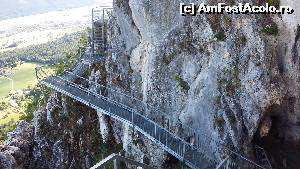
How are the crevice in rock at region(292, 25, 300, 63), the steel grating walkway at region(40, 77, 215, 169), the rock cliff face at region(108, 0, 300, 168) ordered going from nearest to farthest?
the crevice in rock at region(292, 25, 300, 63), the rock cliff face at region(108, 0, 300, 168), the steel grating walkway at region(40, 77, 215, 169)

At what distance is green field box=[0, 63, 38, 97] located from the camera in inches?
6698

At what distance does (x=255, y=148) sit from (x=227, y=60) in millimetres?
5067

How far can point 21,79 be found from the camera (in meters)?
179

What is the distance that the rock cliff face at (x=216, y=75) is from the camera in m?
22.7

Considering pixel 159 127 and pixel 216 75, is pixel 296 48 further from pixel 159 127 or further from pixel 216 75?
pixel 159 127

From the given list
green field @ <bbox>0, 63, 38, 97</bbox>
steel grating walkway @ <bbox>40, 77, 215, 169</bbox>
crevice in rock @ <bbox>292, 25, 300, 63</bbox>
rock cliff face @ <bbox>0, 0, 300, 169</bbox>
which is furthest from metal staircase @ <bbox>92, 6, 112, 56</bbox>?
green field @ <bbox>0, 63, 38, 97</bbox>

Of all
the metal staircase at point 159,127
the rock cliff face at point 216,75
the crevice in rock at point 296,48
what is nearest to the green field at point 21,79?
the metal staircase at point 159,127

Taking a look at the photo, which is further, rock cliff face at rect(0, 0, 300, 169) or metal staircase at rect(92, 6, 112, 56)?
metal staircase at rect(92, 6, 112, 56)

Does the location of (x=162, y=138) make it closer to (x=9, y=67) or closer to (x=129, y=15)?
(x=129, y=15)

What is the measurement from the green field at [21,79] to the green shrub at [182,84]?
147 metres

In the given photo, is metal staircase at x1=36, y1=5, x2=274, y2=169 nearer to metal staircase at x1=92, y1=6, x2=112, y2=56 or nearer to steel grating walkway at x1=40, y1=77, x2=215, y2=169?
steel grating walkway at x1=40, y1=77, x2=215, y2=169

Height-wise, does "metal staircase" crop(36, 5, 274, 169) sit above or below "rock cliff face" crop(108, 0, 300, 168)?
below

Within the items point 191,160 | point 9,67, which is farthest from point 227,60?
point 9,67

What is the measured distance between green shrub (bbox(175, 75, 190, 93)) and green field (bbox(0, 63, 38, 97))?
481ft
